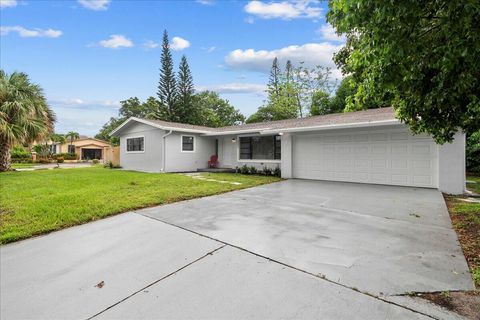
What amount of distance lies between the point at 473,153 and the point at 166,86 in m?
29.3

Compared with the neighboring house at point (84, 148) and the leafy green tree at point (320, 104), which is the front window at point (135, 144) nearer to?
the leafy green tree at point (320, 104)

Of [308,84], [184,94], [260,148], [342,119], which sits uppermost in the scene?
[308,84]

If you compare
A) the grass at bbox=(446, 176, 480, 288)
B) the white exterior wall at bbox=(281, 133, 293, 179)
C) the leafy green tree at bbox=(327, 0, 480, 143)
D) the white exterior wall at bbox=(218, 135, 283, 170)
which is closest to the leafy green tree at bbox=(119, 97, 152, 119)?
the white exterior wall at bbox=(218, 135, 283, 170)

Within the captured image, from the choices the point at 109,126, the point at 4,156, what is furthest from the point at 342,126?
the point at 109,126

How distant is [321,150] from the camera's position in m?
11.3

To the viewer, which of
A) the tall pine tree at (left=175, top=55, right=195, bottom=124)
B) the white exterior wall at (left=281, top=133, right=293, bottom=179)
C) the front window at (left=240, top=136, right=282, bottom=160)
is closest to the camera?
the white exterior wall at (left=281, top=133, right=293, bottom=179)

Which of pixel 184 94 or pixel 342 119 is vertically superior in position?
pixel 184 94

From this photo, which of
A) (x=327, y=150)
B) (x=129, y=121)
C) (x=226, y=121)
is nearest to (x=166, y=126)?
(x=129, y=121)

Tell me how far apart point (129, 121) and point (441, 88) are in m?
16.0

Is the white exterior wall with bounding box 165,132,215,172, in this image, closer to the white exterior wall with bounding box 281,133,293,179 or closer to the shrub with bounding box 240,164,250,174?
the shrub with bounding box 240,164,250,174

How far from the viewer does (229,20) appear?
501 inches

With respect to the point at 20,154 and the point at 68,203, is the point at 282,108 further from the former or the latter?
the point at 20,154

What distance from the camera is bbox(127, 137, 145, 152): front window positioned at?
15.8 meters

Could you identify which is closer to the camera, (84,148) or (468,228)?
(468,228)
